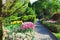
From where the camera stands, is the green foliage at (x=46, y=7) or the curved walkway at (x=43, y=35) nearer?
the curved walkway at (x=43, y=35)

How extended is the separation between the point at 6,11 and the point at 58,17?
2328cm

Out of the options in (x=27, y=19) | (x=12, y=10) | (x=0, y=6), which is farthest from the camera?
(x=27, y=19)

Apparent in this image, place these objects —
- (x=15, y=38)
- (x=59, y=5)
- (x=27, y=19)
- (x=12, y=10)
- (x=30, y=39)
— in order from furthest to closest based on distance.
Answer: (x=59, y=5) < (x=27, y=19) < (x=30, y=39) < (x=15, y=38) < (x=12, y=10)

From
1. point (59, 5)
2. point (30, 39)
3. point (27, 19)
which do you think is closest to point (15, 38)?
Result: point (30, 39)

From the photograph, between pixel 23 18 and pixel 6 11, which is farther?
pixel 23 18

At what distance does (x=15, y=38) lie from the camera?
10.2 metres

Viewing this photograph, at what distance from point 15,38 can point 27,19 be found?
17265 mm

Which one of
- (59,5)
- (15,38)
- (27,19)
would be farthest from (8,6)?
(59,5)

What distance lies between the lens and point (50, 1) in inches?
1852

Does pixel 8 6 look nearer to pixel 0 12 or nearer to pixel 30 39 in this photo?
pixel 0 12

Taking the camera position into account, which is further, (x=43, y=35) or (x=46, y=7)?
(x=46, y=7)

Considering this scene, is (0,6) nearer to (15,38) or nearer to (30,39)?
(15,38)

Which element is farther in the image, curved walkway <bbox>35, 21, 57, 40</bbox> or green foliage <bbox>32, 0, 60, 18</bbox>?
green foliage <bbox>32, 0, 60, 18</bbox>

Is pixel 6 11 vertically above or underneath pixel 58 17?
above
